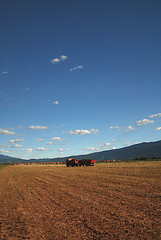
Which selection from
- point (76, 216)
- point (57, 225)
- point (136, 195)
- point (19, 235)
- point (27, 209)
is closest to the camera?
Result: point (19, 235)

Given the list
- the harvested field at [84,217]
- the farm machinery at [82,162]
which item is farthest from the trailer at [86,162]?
the harvested field at [84,217]

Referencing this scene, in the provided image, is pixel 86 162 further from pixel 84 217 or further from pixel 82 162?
pixel 84 217

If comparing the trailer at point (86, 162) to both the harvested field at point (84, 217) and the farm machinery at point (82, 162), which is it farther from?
the harvested field at point (84, 217)

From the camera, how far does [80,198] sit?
9.71m

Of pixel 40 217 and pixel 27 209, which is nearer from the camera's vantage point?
pixel 40 217

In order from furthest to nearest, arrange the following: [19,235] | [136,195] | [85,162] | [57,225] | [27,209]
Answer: [85,162], [136,195], [27,209], [57,225], [19,235]

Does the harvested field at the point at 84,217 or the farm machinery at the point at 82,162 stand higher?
the farm machinery at the point at 82,162

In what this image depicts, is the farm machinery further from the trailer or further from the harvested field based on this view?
the harvested field

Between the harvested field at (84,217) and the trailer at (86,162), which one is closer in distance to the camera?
the harvested field at (84,217)

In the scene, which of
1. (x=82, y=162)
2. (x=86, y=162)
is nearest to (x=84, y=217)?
(x=86, y=162)

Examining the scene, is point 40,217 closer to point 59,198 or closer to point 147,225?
point 59,198

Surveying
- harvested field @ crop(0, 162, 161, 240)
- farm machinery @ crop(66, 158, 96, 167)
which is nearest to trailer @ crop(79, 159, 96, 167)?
farm machinery @ crop(66, 158, 96, 167)

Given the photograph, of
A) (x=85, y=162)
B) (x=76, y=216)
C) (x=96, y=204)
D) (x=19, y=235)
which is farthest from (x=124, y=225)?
(x=85, y=162)

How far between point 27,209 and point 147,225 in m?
5.07
